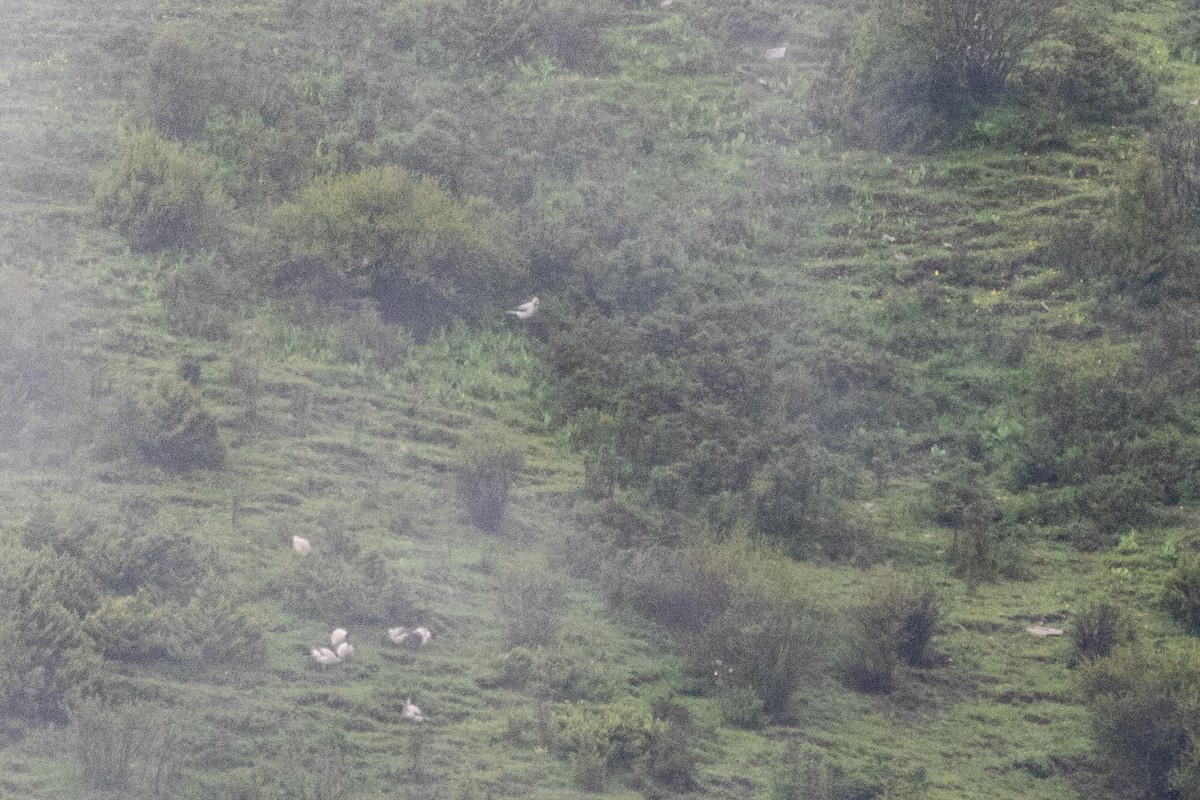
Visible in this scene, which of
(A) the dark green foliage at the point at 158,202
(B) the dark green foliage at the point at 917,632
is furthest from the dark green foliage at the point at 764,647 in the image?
(A) the dark green foliage at the point at 158,202

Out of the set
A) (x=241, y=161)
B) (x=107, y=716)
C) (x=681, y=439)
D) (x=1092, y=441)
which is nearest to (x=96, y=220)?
(x=241, y=161)

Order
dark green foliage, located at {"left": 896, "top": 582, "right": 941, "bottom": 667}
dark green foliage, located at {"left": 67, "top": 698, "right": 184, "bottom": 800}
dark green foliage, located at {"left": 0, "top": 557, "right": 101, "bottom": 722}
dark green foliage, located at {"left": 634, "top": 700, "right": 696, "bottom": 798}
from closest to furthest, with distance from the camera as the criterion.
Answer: dark green foliage, located at {"left": 67, "top": 698, "right": 184, "bottom": 800} → dark green foliage, located at {"left": 0, "top": 557, "right": 101, "bottom": 722} → dark green foliage, located at {"left": 634, "top": 700, "right": 696, "bottom": 798} → dark green foliage, located at {"left": 896, "top": 582, "right": 941, "bottom": 667}

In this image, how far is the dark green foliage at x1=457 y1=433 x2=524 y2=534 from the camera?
35.0 feet

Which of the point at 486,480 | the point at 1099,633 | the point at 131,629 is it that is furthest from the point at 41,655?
the point at 1099,633

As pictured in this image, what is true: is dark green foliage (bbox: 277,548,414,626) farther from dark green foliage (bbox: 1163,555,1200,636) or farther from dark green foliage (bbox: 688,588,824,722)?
dark green foliage (bbox: 1163,555,1200,636)

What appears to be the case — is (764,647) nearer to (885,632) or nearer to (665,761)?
(885,632)

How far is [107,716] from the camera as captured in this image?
7.80 meters

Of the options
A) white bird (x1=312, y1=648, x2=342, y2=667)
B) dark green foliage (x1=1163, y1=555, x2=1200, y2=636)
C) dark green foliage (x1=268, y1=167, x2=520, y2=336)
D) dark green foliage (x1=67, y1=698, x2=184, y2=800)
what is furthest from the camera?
dark green foliage (x1=268, y1=167, x2=520, y2=336)

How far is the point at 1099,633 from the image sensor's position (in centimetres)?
1012

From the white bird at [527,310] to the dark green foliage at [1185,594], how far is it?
5790 millimetres

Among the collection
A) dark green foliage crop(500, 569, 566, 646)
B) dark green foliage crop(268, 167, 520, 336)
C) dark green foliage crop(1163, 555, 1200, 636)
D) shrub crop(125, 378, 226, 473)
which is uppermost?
dark green foliage crop(268, 167, 520, 336)

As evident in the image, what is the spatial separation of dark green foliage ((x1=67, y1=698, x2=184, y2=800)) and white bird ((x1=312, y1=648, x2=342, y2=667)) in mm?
1209

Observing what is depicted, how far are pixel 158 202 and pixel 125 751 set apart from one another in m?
6.75

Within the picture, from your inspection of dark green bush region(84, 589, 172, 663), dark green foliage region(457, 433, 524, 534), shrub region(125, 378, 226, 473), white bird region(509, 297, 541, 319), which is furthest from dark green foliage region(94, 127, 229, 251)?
dark green bush region(84, 589, 172, 663)
